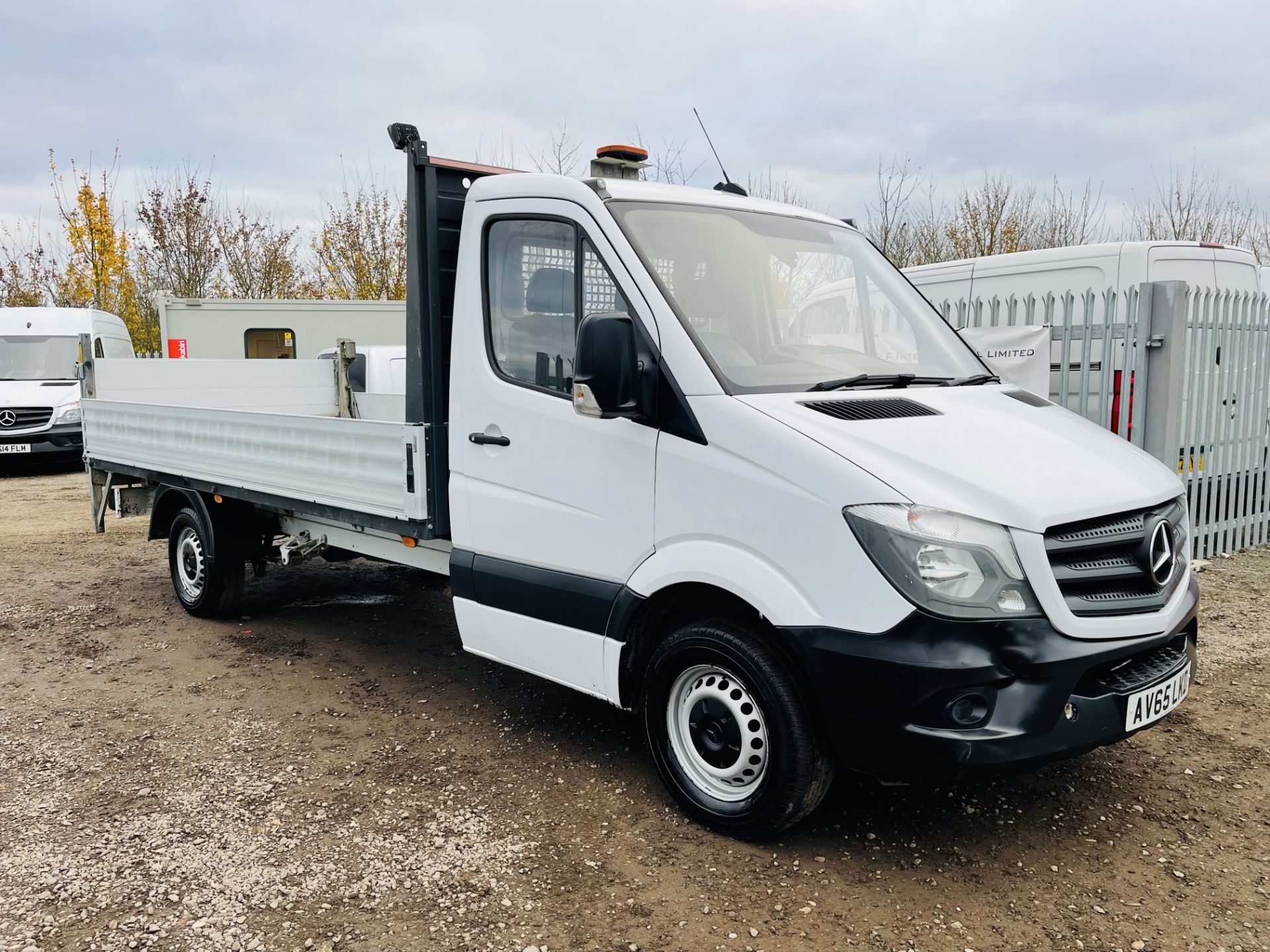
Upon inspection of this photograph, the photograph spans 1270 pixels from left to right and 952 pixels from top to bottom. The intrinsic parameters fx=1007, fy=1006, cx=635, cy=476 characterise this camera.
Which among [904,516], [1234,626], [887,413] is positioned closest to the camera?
[904,516]

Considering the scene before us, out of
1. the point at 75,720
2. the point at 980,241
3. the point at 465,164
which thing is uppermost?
the point at 980,241

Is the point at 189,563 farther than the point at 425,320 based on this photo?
Yes

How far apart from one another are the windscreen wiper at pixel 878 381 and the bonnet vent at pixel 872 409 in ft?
0.50

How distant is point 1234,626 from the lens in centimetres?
617

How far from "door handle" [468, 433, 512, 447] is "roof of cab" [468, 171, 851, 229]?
3.25ft

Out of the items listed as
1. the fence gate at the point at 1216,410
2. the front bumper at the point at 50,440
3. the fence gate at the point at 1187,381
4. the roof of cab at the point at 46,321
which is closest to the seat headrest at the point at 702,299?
the fence gate at the point at 1187,381

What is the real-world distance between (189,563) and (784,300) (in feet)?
15.9

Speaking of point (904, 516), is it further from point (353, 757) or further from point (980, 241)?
point (980, 241)

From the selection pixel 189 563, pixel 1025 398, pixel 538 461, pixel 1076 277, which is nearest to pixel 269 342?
pixel 189 563

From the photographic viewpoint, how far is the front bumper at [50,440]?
1518 cm

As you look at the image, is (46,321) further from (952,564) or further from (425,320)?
(952,564)

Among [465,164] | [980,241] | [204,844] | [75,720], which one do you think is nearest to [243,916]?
[204,844]

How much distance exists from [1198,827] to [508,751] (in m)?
2.72

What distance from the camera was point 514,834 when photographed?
3.67 meters
